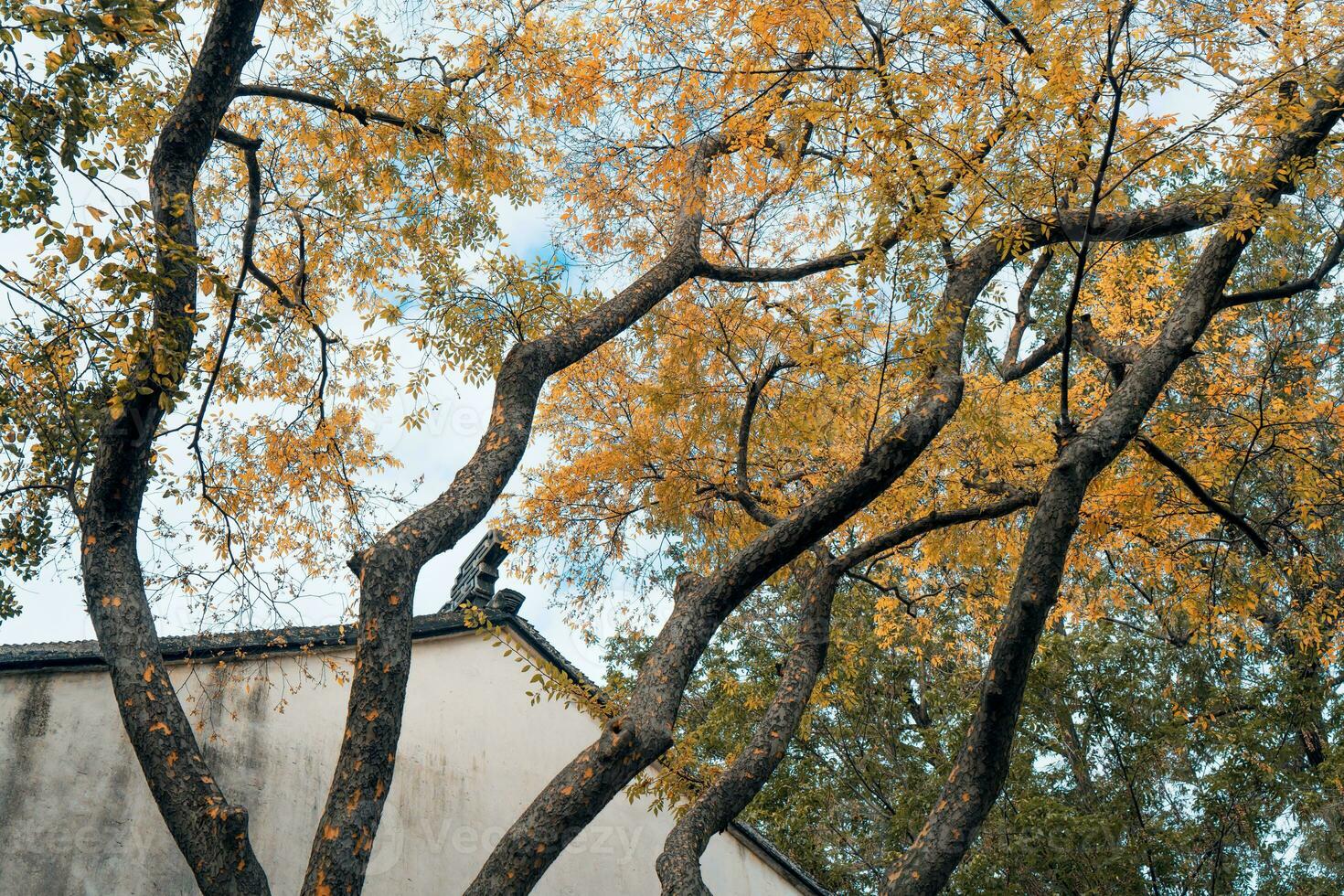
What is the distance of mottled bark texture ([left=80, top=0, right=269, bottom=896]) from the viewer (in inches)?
158

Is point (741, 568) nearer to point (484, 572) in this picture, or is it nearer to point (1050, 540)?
point (1050, 540)

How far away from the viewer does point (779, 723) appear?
19.2 ft

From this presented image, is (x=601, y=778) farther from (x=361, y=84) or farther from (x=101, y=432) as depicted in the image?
(x=361, y=84)

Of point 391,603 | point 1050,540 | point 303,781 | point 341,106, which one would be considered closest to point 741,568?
point 1050,540

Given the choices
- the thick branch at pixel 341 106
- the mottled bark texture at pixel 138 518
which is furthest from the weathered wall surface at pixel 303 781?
the thick branch at pixel 341 106

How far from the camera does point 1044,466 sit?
23.9ft

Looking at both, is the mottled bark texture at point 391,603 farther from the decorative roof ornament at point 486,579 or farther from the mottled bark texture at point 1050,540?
the decorative roof ornament at point 486,579

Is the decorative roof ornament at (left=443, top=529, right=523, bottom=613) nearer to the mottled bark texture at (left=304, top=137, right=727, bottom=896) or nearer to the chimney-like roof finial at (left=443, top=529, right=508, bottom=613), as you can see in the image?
the chimney-like roof finial at (left=443, top=529, right=508, bottom=613)

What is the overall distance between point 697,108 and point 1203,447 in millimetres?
4217

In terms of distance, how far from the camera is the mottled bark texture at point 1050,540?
457 centimetres

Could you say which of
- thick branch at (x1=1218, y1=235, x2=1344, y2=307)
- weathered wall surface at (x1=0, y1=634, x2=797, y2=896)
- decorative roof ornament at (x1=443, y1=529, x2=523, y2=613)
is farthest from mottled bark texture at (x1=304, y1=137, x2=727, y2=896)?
decorative roof ornament at (x1=443, y1=529, x2=523, y2=613)

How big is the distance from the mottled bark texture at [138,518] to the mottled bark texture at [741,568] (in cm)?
104

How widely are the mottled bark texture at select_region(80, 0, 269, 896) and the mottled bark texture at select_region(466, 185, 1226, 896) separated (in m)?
1.04

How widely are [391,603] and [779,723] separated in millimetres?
2476
